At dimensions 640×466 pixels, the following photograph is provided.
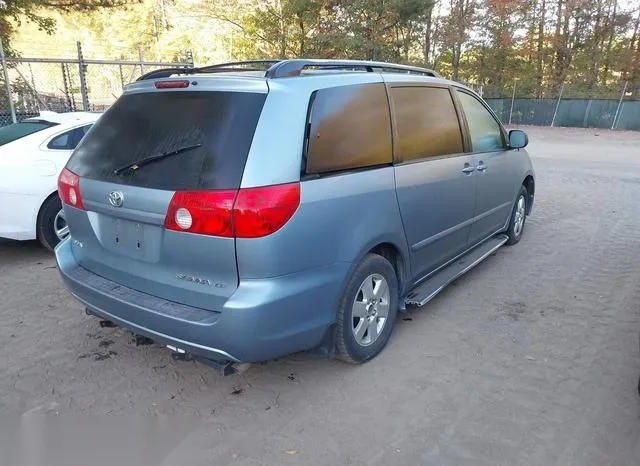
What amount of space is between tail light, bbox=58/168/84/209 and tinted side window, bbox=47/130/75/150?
2.43m

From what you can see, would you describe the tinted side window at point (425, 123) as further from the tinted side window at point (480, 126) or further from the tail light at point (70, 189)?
the tail light at point (70, 189)

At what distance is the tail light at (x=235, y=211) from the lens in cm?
228

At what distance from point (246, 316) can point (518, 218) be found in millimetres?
4295

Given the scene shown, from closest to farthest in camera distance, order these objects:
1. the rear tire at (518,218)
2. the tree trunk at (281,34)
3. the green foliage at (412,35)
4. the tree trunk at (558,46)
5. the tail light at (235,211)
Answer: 1. the tail light at (235,211)
2. the rear tire at (518,218)
3. the green foliage at (412,35)
4. the tree trunk at (281,34)
5. the tree trunk at (558,46)

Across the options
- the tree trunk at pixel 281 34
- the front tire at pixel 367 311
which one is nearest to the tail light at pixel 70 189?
the front tire at pixel 367 311

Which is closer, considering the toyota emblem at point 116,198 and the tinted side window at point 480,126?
the toyota emblem at point 116,198

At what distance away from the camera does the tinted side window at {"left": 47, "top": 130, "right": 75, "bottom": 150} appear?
16.9 feet

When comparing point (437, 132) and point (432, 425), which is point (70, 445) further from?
point (437, 132)

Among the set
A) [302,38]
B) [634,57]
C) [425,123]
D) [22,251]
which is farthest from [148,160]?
[634,57]

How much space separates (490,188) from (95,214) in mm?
3365

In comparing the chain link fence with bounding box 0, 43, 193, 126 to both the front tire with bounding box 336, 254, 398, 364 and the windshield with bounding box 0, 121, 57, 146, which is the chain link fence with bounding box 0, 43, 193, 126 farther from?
the front tire with bounding box 336, 254, 398, 364

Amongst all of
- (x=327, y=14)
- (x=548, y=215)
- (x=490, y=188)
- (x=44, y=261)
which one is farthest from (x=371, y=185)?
(x=327, y=14)

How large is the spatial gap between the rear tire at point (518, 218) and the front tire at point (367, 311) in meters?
2.72

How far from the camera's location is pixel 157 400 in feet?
9.13
